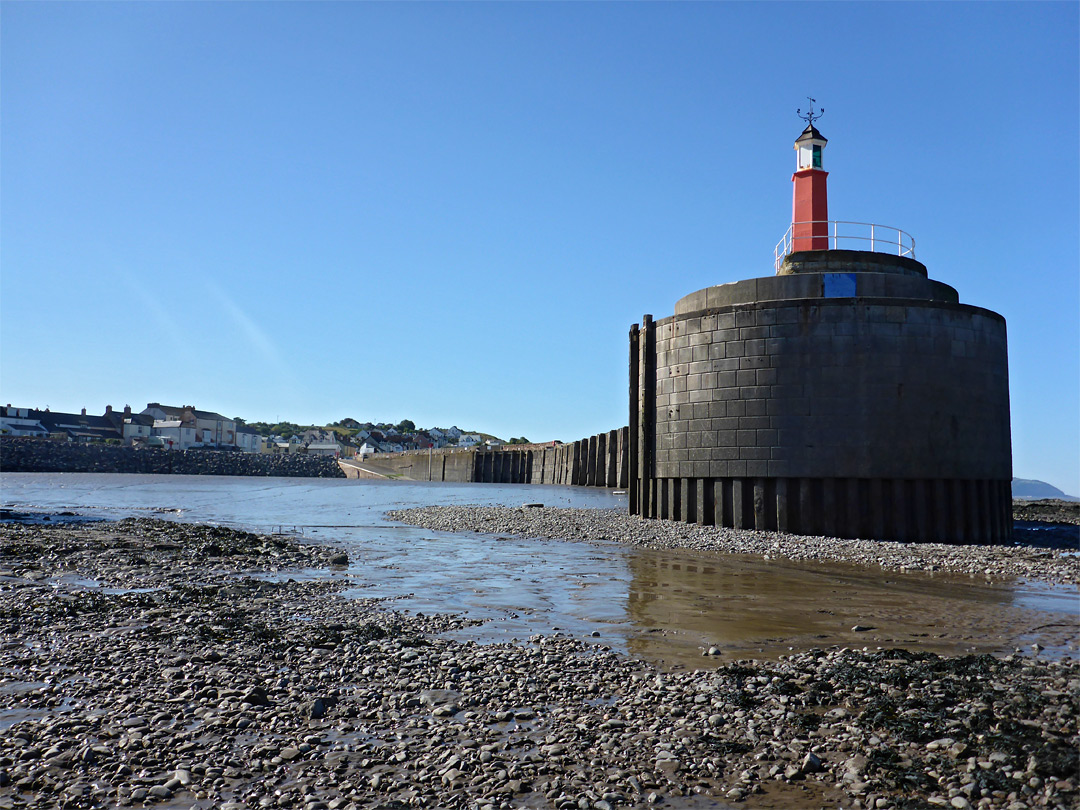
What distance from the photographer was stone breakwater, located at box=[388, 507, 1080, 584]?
13560 millimetres

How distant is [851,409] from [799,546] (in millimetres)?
3785

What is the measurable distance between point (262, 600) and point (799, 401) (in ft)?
42.9

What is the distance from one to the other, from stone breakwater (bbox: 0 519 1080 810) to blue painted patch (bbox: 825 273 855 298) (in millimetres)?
13162

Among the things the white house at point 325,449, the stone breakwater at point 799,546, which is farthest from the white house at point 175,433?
the stone breakwater at point 799,546

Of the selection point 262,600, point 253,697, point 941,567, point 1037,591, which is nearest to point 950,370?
point 941,567

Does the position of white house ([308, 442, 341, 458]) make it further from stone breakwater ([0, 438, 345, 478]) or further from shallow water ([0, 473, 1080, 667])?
shallow water ([0, 473, 1080, 667])

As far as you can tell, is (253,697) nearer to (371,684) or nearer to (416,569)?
(371,684)

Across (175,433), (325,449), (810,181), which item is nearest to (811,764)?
(810,181)

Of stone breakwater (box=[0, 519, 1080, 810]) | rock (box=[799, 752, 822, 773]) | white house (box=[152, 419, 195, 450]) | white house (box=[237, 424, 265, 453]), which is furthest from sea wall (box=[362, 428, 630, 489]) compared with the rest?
rock (box=[799, 752, 822, 773])

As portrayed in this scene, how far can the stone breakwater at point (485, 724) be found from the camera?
443 cm

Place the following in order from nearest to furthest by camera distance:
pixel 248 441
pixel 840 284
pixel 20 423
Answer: pixel 840 284, pixel 20 423, pixel 248 441

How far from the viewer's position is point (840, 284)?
1889 cm

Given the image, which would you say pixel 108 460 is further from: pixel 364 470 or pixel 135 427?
pixel 135 427

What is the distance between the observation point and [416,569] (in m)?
13.6
